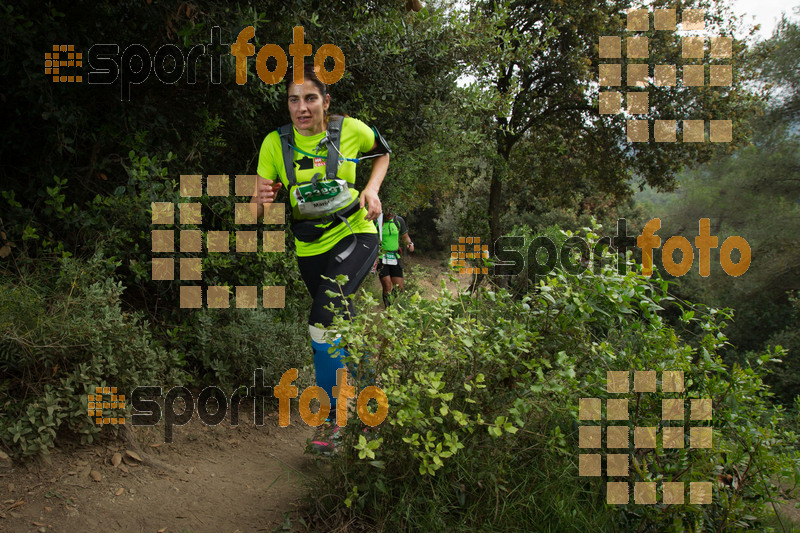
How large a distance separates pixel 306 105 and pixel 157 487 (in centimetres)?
230

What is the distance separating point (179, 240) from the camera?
4.02 meters

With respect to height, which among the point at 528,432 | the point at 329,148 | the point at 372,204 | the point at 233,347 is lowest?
the point at 528,432

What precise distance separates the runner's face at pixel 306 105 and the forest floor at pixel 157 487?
118cm

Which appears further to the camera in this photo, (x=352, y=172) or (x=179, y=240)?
(x=179, y=240)

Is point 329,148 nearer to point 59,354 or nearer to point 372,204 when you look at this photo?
point 372,204

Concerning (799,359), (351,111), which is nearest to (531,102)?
Answer: (799,359)

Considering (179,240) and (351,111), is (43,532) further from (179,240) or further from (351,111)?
(351,111)

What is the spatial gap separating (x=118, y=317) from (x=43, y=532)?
126 cm

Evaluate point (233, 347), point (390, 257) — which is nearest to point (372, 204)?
point (233, 347)

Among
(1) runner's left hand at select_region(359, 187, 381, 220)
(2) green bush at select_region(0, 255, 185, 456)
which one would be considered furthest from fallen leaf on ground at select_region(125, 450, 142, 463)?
(1) runner's left hand at select_region(359, 187, 381, 220)

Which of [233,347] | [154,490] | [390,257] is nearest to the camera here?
[154,490]

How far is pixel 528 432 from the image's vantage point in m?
2.33

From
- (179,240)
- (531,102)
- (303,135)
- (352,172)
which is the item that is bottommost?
(179,240)

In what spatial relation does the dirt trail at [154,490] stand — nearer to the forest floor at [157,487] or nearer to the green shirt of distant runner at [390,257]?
the forest floor at [157,487]
